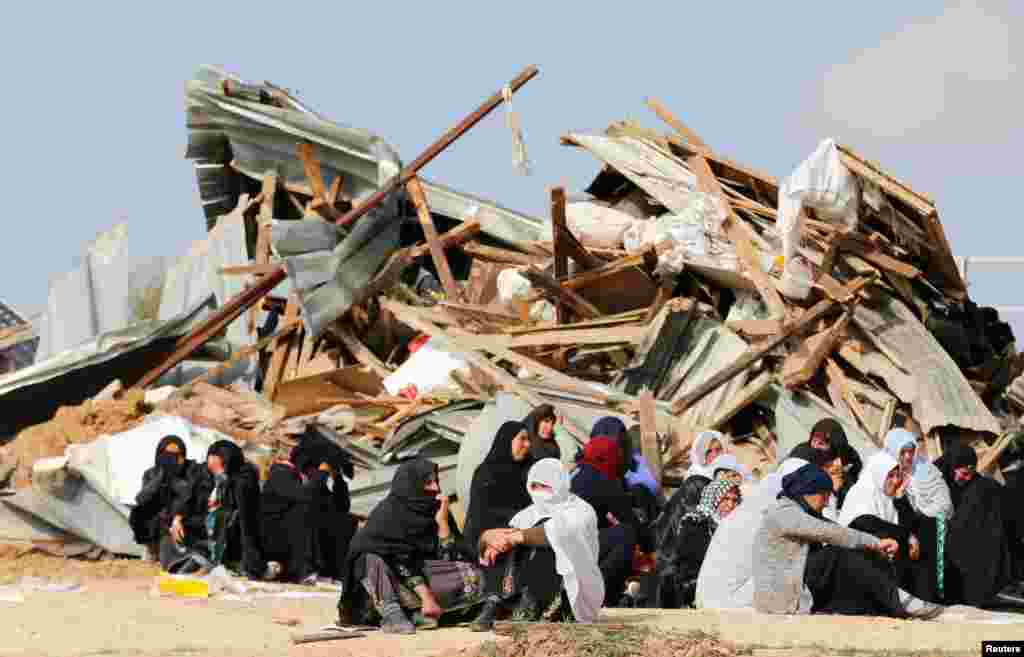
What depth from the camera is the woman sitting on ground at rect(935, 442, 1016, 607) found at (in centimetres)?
1124

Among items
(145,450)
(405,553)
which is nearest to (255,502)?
(145,450)

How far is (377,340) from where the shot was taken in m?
16.4

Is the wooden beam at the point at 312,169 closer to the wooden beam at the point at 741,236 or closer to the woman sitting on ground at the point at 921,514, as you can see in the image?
the wooden beam at the point at 741,236

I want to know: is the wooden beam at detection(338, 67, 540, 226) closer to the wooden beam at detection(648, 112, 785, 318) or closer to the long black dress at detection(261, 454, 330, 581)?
the wooden beam at detection(648, 112, 785, 318)

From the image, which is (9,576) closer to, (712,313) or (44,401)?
(44,401)

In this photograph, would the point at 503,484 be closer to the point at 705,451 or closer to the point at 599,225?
the point at 705,451

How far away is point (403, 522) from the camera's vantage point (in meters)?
9.40

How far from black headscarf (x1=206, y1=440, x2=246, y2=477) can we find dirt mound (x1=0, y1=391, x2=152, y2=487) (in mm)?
2441

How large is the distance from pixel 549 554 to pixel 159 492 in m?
4.46

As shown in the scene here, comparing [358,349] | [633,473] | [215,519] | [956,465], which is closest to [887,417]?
[956,465]

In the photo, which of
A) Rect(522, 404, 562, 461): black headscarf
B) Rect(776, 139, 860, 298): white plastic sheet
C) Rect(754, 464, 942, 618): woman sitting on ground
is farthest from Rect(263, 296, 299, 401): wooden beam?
Rect(754, 464, 942, 618): woman sitting on ground

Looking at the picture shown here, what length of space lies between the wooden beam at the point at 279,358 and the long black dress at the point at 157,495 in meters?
2.41

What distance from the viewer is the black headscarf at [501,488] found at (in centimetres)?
1105

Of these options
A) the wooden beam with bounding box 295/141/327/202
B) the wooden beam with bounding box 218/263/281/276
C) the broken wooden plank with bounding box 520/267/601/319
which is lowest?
the broken wooden plank with bounding box 520/267/601/319
